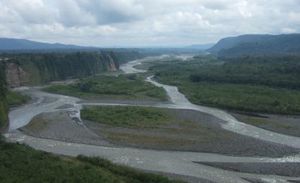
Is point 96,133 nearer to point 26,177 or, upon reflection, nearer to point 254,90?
point 26,177

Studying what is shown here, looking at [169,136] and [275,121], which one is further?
[275,121]

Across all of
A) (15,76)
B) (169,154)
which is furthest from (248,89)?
(15,76)

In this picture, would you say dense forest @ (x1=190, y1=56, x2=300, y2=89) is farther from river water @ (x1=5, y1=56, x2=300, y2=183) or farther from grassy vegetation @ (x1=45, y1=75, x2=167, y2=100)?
river water @ (x1=5, y1=56, x2=300, y2=183)

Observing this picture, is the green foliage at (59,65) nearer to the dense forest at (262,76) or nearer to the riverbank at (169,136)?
the dense forest at (262,76)

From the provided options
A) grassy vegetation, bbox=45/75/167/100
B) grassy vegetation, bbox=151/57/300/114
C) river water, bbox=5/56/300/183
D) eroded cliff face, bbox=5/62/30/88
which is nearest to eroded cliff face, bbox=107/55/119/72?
grassy vegetation, bbox=151/57/300/114

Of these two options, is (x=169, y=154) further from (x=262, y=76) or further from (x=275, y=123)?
(x=262, y=76)

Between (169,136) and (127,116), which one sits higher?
(127,116)


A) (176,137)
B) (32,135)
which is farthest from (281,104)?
(32,135)
